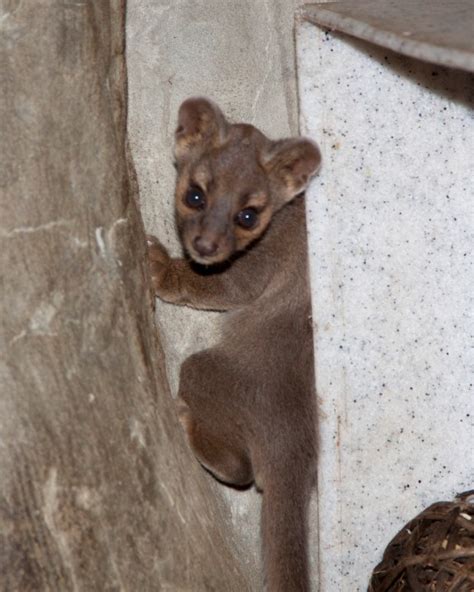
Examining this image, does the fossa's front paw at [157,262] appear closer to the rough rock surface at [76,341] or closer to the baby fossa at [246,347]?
the baby fossa at [246,347]

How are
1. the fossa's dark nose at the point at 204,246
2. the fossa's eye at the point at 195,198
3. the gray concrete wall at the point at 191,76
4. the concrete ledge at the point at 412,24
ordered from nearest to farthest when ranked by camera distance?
1. the concrete ledge at the point at 412,24
2. the fossa's dark nose at the point at 204,246
3. the fossa's eye at the point at 195,198
4. the gray concrete wall at the point at 191,76

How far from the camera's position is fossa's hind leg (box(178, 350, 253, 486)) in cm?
388

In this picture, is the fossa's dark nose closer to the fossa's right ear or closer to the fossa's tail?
the fossa's right ear

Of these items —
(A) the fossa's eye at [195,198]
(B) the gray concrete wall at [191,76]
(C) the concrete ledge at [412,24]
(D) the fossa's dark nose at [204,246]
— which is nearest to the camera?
(C) the concrete ledge at [412,24]

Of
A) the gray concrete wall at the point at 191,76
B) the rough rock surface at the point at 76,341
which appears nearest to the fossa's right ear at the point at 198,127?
the gray concrete wall at the point at 191,76

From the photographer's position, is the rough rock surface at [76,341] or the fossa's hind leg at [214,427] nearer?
the rough rock surface at [76,341]

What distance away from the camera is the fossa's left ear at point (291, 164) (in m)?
3.82

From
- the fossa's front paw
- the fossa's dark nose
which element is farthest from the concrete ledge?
the fossa's front paw

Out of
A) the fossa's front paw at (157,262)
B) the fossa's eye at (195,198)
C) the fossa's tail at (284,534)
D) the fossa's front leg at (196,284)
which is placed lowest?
the fossa's tail at (284,534)

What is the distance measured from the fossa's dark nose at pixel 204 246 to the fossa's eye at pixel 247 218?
0.19 metres

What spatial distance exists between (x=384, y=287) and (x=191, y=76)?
110 cm

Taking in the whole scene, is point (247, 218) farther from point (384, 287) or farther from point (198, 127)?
point (384, 287)

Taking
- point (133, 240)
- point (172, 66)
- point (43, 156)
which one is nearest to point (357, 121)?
point (172, 66)

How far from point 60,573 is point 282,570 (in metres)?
1.10
